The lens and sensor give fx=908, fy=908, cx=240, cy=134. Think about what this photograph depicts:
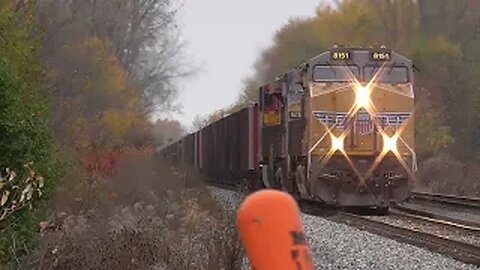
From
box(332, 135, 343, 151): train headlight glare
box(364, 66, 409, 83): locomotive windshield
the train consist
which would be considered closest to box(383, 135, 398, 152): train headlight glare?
the train consist

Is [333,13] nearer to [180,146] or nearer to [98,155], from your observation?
[180,146]

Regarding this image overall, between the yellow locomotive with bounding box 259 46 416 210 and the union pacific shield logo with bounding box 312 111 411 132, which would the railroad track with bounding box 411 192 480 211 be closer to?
the yellow locomotive with bounding box 259 46 416 210

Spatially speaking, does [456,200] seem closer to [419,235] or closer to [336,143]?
[336,143]

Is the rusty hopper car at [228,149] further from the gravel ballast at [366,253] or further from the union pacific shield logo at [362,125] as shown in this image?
the gravel ballast at [366,253]

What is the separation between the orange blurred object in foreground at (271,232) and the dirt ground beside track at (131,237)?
18.9ft

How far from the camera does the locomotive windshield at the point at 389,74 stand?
1956 centimetres

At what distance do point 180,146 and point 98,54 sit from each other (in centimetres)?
1175

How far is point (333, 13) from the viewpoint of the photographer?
50125 millimetres

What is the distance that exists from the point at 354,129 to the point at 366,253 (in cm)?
722

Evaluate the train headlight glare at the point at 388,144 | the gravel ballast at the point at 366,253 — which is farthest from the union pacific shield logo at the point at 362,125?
the gravel ballast at the point at 366,253

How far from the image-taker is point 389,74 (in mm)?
19625

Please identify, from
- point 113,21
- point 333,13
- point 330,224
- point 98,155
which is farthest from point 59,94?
point 333,13

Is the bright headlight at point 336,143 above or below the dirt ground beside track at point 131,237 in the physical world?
above

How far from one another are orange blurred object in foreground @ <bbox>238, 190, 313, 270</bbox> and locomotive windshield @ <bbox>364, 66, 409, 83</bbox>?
17572mm
